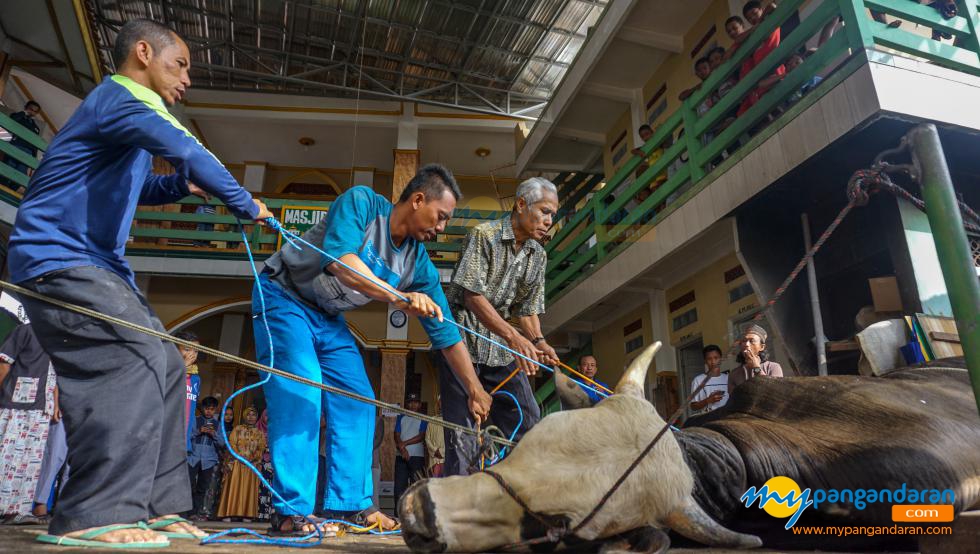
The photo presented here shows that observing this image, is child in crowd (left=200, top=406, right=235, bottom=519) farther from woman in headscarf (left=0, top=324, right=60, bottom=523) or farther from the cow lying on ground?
the cow lying on ground

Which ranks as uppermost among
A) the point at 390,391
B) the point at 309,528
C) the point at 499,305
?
the point at 390,391

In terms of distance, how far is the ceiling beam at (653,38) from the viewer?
8602mm

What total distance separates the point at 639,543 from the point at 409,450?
6.93m

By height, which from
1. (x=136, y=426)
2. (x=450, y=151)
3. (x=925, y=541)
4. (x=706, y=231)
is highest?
(x=450, y=151)

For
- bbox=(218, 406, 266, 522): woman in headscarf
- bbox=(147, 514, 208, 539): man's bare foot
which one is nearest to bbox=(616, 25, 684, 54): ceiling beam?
bbox=(218, 406, 266, 522): woman in headscarf

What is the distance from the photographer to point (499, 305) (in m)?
3.67

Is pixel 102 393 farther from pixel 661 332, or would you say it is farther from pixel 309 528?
pixel 661 332

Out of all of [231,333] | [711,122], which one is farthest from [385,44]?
[711,122]

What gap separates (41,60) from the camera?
9.33m

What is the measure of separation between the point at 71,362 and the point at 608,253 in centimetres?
735

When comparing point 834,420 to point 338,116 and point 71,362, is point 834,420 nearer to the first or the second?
point 71,362

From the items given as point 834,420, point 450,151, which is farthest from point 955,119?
point 450,151

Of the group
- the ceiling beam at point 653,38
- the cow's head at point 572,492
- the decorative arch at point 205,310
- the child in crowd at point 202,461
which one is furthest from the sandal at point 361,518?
the decorative arch at point 205,310

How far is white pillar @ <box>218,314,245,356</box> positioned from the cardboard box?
1178 centimetres
